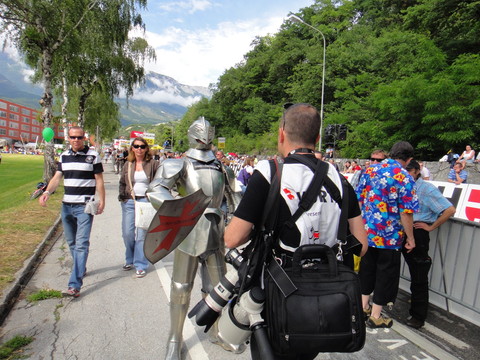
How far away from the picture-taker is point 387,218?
11.1 ft

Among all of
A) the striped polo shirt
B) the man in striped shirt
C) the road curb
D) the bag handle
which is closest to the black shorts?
the bag handle

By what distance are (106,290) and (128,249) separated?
93 centimetres

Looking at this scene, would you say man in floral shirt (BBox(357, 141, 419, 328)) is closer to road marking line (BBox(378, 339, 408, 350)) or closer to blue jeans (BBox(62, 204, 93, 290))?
road marking line (BBox(378, 339, 408, 350))

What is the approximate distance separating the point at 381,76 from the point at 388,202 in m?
24.4

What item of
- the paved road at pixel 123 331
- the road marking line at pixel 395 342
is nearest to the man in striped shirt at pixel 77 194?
the paved road at pixel 123 331

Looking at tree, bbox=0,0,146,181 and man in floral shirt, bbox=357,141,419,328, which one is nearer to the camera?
man in floral shirt, bbox=357,141,419,328

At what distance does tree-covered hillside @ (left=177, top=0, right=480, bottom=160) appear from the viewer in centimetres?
1455

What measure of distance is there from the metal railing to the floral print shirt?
3.32 ft

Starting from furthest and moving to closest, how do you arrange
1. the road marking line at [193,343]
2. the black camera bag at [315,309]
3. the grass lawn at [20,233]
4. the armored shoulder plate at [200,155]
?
the grass lawn at [20,233] < the armored shoulder plate at [200,155] < the road marking line at [193,343] < the black camera bag at [315,309]

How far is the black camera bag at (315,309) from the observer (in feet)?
4.83

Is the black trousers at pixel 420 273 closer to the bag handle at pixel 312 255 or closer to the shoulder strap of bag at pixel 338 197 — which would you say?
the shoulder strap of bag at pixel 338 197

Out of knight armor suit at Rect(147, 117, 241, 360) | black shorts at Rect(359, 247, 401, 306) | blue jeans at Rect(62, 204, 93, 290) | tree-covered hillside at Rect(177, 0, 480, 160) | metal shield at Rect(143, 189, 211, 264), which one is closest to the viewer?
metal shield at Rect(143, 189, 211, 264)

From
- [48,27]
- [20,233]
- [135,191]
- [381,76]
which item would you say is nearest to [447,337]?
[135,191]

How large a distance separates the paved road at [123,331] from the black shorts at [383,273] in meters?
0.39
